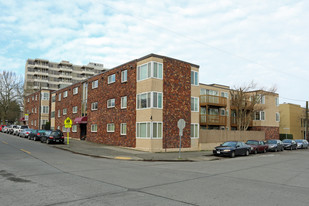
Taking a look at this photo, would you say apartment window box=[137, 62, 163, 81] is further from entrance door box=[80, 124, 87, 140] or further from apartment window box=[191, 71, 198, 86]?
entrance door box=[80, 124, 87, 140]

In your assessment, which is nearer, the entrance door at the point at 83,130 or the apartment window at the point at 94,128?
the apartment window at the point at 94,128

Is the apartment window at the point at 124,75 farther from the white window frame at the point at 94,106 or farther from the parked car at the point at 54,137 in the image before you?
the parked car at the point at 54,137

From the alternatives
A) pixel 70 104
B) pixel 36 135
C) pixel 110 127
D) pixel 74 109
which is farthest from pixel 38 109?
pixel 110 127

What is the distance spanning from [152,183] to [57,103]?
134ft

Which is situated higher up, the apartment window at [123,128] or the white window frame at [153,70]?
the white window frame at [153,70]

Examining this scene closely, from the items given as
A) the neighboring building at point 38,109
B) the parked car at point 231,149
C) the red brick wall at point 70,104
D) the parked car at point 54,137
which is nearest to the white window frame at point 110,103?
the parked car at point 54,137

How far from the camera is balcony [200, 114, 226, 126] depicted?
35.9m

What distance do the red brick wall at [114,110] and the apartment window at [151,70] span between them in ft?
3.93

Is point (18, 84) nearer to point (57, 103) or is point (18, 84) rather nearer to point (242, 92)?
point (57, 103)

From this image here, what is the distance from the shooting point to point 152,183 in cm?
927

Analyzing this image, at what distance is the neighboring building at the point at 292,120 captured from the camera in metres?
54.2

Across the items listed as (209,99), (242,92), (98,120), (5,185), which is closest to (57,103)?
(98,120)

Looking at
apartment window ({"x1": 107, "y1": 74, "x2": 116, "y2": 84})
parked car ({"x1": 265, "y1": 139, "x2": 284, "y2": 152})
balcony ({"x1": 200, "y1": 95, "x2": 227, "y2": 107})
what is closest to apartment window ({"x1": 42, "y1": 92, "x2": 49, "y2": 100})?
apartment window ({"x1": 107, "y1": 74, "x2": 116, "y2": 84})

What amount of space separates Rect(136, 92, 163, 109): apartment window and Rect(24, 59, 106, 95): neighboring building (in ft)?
254
